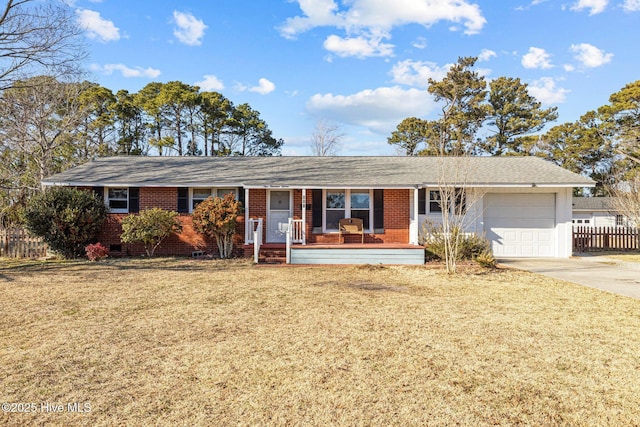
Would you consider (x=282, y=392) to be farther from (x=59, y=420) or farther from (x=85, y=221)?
(x=85, y=221)

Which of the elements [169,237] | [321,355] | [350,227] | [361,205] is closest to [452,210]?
[350,227]

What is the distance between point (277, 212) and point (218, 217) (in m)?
2.49

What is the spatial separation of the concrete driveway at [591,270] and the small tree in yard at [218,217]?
29.9 feet

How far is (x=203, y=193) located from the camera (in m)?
14.3

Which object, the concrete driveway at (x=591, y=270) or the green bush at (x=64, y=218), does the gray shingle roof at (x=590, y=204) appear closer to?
the concrete driveway at (x=591, y=270)

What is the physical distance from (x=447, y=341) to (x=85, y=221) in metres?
12.3

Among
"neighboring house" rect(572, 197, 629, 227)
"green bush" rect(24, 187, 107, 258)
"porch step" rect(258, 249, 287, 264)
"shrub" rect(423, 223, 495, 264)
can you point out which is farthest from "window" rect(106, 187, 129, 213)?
"neighboring house" rect(572, 197, 629, 227)

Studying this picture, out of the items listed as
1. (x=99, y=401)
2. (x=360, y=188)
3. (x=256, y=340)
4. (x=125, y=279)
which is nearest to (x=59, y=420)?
(x=99, y=401)

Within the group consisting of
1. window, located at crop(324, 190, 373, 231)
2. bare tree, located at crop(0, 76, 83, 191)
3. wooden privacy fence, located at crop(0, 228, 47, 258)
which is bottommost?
wooden privacy fence, located at crop(0, 228, 47, 258)

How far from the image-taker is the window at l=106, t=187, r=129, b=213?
46.3 ft

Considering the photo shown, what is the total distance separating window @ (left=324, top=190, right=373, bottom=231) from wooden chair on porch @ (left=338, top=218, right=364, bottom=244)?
49cm

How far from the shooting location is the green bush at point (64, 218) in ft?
40.1

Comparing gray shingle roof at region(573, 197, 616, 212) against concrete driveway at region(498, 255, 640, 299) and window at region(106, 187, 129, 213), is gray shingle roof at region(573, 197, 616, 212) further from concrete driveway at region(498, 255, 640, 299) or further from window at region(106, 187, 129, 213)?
window at region(106, 187, 129, 213)

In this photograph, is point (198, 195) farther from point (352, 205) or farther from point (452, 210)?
point (452, 210)
